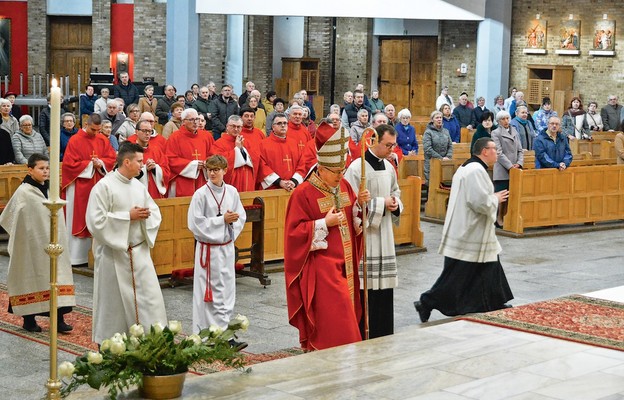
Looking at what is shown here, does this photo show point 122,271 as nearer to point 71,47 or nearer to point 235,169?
point 235,169

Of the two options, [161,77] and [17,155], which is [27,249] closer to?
[17,155]

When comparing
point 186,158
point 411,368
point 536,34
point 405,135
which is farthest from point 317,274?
point 536,34

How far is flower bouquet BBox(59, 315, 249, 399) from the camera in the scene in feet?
17.4

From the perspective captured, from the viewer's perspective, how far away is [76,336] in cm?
910

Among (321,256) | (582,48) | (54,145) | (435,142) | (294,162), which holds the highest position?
(582,48)

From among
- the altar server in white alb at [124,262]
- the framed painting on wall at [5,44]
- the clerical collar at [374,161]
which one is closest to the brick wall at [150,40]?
the framed painting on wall at [5,44]

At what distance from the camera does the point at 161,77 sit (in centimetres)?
2844

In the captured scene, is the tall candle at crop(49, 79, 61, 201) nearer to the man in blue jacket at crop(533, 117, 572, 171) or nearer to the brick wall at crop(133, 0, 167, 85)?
the man in blue jacket at crop(533, 117, 572, 171)

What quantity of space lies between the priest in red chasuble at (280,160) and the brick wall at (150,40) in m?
15.8

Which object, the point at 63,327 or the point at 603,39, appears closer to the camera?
the point at 63,327

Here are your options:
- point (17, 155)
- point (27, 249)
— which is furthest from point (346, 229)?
point (17, 155)

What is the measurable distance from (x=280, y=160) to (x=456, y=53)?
16.9 meters

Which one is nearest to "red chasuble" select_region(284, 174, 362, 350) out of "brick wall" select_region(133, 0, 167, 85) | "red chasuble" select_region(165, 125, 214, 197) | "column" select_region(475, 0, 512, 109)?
"red chasuble" select_region(165, 125, 214, 197)

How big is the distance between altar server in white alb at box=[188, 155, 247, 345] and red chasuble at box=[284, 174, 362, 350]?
1348mm
